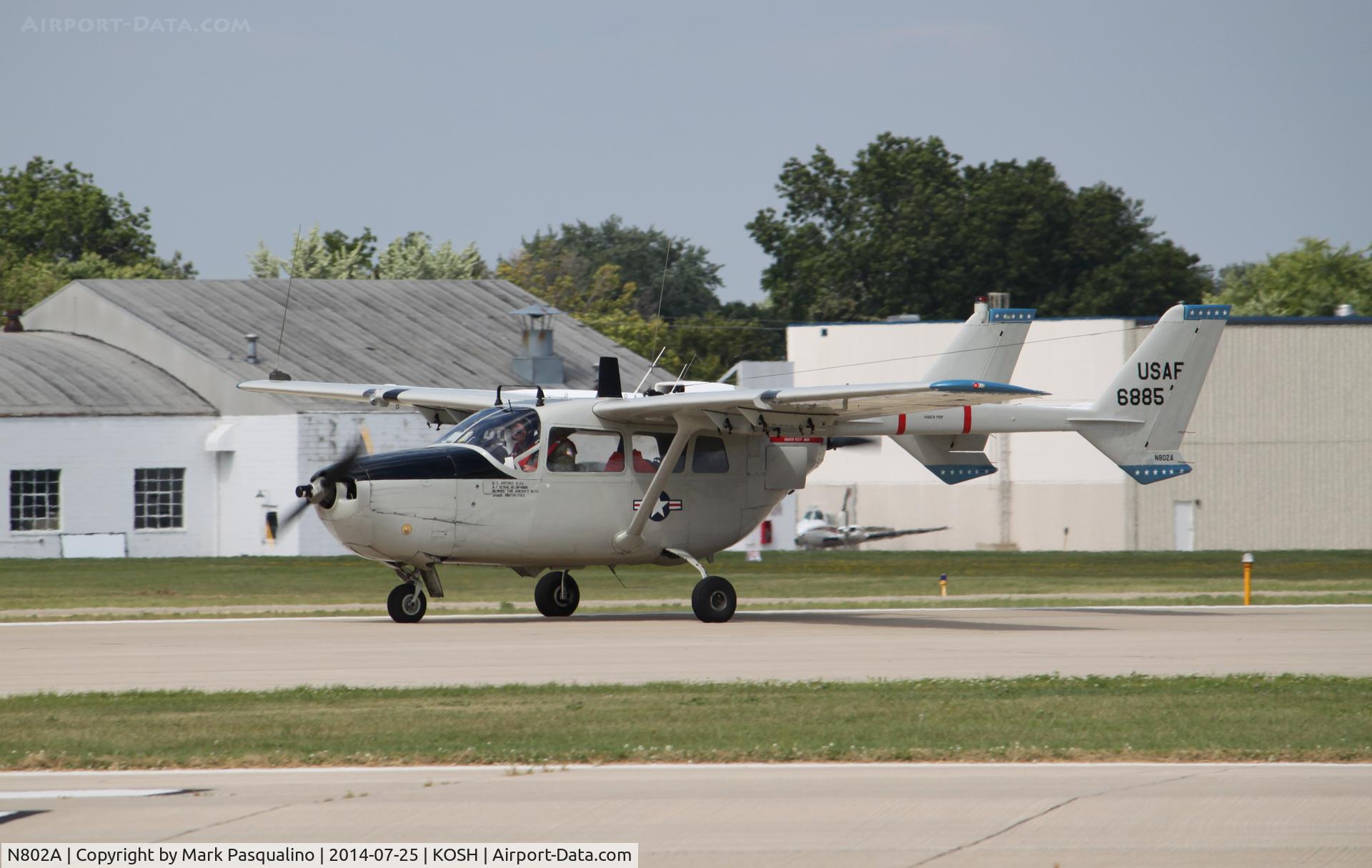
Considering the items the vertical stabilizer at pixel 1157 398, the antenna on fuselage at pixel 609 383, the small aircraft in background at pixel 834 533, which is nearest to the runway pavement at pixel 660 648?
the vertical stabilizer at pixel 1157 398

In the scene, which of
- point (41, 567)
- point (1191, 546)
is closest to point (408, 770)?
point (41, 567)

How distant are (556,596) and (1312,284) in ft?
239

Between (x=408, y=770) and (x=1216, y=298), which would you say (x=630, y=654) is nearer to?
(x=408, y=770)

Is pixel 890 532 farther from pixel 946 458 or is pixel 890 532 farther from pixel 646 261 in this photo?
pixel 646 261

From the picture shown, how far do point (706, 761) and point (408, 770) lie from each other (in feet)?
6.24

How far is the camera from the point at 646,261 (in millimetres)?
120312

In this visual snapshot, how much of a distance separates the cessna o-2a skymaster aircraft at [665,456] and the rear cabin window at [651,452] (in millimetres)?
19

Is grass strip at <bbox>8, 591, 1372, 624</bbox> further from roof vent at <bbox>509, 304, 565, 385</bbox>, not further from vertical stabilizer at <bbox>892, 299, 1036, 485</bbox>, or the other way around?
roof vent at <bbox>509, 304, 565, 385</bbox>

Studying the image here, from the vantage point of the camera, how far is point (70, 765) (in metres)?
10.6

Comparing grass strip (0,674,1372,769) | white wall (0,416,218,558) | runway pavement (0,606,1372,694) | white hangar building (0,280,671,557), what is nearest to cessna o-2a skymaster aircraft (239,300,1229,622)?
runway pavement (0,606,1372,694)

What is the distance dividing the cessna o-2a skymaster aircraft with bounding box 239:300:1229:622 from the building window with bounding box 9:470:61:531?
20060 millimetres

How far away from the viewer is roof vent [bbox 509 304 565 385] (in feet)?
162

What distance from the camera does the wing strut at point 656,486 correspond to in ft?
70.3

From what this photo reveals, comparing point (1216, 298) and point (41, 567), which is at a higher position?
point (1216, 298)
